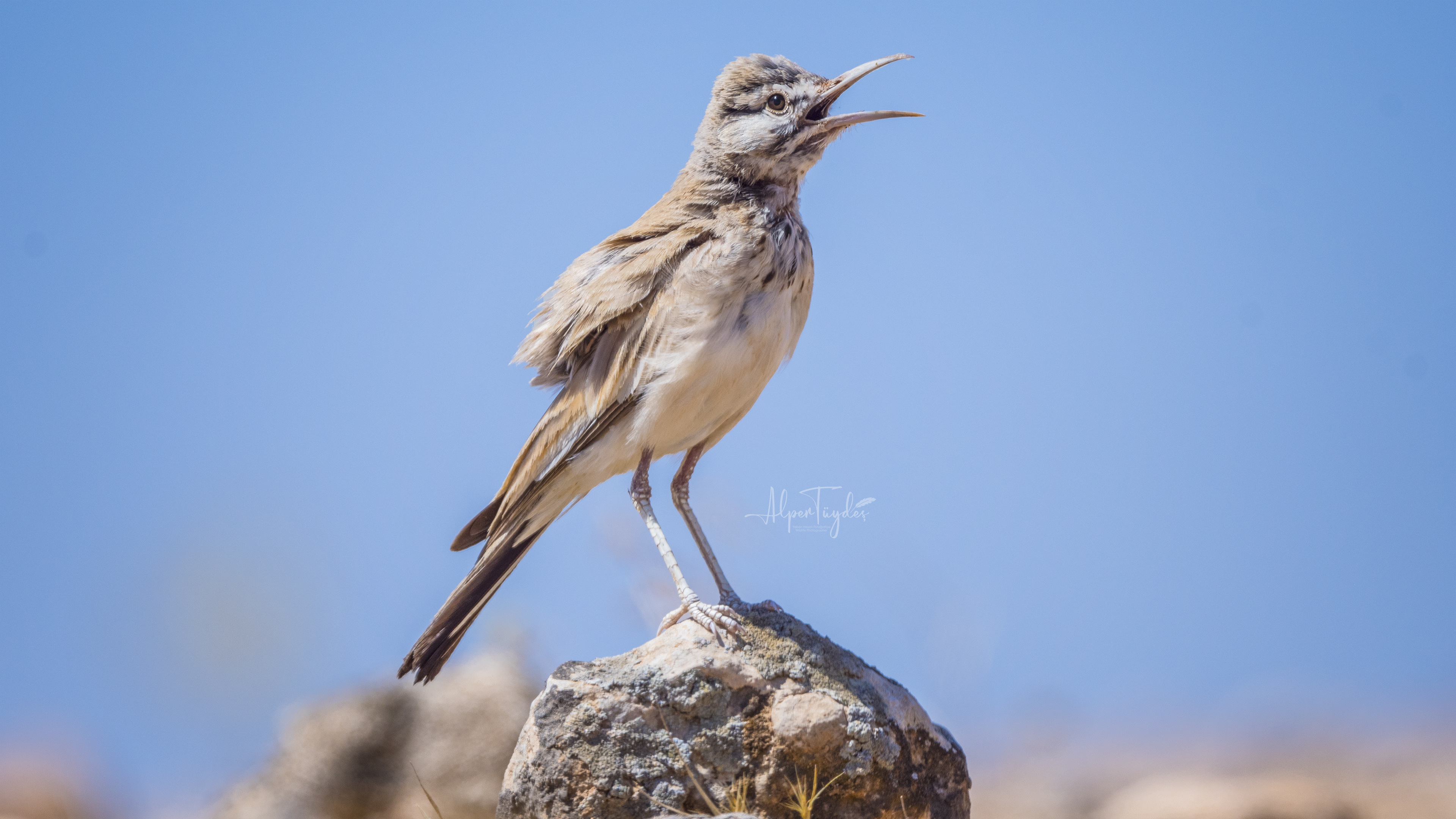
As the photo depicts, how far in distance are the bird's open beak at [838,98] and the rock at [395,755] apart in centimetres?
399

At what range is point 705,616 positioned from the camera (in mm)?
4473

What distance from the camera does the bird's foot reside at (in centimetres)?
444

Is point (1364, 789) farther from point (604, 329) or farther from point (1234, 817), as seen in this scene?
point (604, 329)

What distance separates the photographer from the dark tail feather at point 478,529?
5559 mm

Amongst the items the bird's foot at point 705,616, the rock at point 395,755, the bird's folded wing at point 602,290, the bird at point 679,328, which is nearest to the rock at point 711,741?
the bird's foot at point 705,616

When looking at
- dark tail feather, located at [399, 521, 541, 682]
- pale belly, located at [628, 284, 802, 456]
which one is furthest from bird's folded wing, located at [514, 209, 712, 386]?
dark tail feather, located at [399, 521, 541, 682]

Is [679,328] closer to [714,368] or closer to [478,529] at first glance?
[714,368]

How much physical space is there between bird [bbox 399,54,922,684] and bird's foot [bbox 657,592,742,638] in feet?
0.05

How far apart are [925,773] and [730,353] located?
204 cm

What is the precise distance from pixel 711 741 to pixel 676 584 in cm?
82

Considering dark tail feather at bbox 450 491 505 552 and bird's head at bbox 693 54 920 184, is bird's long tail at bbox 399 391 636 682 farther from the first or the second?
bird's head at bbox 693 54 920 184

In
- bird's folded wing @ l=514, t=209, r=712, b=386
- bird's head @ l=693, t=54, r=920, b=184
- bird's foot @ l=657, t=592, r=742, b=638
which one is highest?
bird's head @ l=693, t=54, r=920, b=184

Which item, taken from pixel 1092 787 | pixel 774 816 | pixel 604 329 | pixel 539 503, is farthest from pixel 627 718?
pixel 1092 787

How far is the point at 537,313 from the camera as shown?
5816 millimetres
